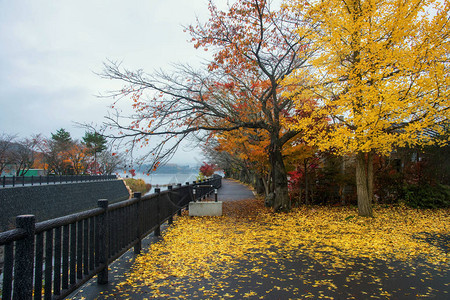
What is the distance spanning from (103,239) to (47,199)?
21133 millimetres

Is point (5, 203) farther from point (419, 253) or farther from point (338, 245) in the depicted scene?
point (419, 253)

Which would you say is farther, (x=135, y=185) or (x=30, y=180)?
(x=135, y=185)

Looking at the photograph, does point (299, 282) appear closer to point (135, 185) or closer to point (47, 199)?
point (47, 199)

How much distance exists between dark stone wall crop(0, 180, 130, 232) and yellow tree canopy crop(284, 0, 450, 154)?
1783cm

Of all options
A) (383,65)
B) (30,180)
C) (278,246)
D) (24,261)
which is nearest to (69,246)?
(24,261)

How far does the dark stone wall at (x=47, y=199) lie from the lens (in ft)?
59.4

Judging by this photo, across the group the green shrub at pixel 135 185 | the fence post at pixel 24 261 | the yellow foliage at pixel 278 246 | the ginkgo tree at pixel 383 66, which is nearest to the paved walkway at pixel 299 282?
the yellow foliage at pixel 278 246

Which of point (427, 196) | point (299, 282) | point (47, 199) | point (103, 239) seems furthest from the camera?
point (47, 199)

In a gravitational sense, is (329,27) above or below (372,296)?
above

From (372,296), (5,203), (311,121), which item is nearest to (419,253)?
(372,296)

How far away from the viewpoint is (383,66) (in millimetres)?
8664

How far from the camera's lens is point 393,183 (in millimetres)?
14344

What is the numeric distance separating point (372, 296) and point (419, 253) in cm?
302

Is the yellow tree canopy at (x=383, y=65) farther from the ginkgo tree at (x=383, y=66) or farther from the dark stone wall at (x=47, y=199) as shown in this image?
the dark stone wall at (x=47, y=199)
